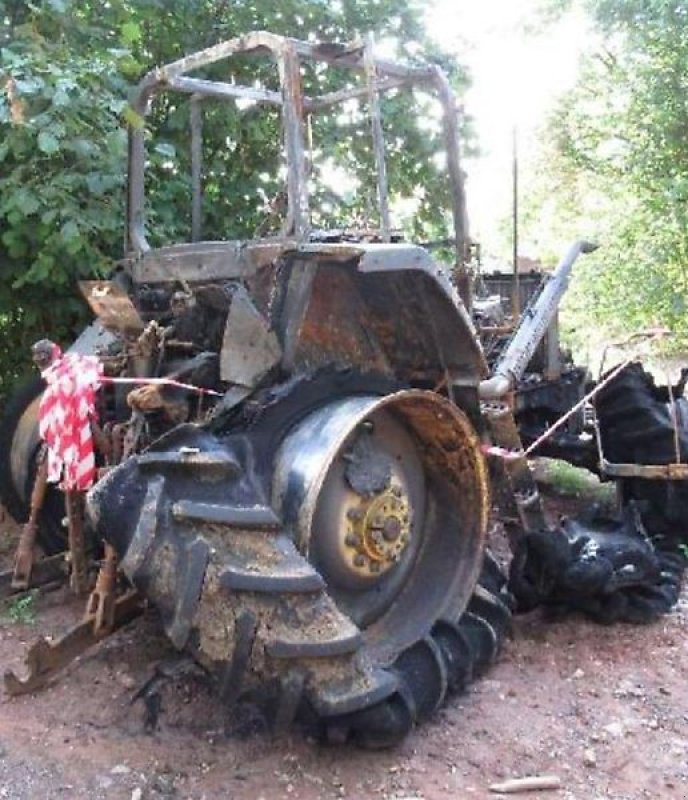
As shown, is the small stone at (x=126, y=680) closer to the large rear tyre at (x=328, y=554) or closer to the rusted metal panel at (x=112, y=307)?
the large rear tyre at (x=328, y=554)

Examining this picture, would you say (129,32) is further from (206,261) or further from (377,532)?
(377,532)

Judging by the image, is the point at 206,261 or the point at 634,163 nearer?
the point at 206,261

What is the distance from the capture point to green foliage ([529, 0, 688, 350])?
30.1 ft

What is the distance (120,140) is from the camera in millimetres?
4082

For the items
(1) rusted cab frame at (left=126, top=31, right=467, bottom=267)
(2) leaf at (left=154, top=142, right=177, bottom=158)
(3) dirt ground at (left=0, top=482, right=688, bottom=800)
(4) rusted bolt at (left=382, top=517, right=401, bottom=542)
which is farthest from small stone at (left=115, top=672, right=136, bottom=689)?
(2) leaf at (left=154, top=142, right=177, bottom=158)

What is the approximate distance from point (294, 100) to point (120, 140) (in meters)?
1.24

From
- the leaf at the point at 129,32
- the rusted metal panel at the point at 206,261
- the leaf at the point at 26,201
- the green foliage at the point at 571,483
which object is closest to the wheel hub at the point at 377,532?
the rusted metal panel at the point at 206,261

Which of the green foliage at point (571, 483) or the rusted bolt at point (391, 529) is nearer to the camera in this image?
the rusted bolt at point (391, 529)

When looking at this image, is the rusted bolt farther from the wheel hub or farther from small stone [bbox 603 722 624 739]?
small stone [bbox 603 722 624 739]

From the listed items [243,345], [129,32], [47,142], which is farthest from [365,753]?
[129,32]

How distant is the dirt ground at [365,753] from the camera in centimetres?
274

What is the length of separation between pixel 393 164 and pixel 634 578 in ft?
9.49

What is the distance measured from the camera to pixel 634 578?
12.9 ft

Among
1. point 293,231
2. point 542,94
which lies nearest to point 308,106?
point 293,231
